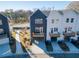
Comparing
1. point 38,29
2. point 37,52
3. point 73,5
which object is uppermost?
point 73,5

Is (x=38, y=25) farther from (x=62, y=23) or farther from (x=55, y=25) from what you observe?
(x=62, y=23)

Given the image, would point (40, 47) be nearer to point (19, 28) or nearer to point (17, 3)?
point (19, 28)

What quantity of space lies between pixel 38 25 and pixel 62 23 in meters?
0.35

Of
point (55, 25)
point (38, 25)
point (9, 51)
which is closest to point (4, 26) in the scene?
point (9, 51)

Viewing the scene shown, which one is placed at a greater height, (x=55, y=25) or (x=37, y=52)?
(x=55, y=25)

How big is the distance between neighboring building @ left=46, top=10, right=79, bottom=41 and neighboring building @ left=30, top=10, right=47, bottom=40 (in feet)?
0.21

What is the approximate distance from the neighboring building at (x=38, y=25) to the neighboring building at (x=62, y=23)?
0.07m

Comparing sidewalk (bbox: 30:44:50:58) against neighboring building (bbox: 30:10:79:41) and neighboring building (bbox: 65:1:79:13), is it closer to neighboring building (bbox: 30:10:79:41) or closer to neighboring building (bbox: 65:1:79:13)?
neighboring building (bbox: 30:10:79:41)

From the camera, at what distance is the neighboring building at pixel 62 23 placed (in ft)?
6.72

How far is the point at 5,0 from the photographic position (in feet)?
6.41

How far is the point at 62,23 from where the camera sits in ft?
6.82

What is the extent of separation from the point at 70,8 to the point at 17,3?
74cm

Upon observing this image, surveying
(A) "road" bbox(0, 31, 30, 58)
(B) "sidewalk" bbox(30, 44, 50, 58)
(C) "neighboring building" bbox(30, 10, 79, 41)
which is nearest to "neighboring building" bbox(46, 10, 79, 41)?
(C) "neighboring building" bbox(30, 10, 79, 41)

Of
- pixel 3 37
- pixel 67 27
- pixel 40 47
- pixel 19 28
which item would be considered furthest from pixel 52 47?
pixel 3 37
